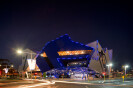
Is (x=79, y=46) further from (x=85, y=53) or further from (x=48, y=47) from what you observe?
(x=48, y=47)

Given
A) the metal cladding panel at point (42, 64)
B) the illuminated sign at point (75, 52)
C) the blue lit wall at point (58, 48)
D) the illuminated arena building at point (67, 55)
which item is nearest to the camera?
the illuminated arena building at point (67, 55)

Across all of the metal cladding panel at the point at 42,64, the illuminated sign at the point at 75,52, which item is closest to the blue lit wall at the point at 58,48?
the metal cladding panel at the point at 42,64

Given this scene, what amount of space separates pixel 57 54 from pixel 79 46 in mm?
11351

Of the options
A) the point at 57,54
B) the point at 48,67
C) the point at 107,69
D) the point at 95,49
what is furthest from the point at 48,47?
the point at 107,69

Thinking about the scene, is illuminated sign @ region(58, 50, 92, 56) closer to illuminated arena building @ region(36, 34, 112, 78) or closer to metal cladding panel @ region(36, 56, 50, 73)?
illuminated arena building @ region(36, 34, 112, 78)

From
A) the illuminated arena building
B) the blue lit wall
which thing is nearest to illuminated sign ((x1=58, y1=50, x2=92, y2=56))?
the illuminated arena building

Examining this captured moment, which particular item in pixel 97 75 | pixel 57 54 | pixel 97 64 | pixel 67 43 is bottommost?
pixel 97 75

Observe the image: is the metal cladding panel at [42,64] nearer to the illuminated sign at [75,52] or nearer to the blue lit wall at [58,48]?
the blue lit wall at [58,48]

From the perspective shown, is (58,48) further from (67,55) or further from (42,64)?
(42,64)

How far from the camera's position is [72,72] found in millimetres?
63781

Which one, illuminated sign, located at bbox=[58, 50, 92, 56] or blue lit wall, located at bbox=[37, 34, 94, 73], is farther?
illuminated sign, located at bbox=[58, 50, 92, 56]

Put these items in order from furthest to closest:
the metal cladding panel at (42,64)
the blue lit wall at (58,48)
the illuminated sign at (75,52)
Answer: the metal cladding panel at (42,64), the illuminated sign at (75,52), the blue lit wall at (58,48)

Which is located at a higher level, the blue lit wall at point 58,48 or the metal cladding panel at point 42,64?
the blue lit wall at point 58,48

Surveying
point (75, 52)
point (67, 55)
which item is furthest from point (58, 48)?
point (75, 52)
